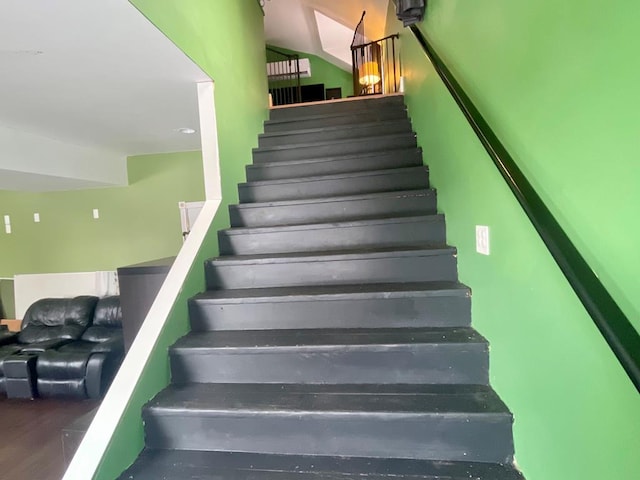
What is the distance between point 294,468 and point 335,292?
723 mm

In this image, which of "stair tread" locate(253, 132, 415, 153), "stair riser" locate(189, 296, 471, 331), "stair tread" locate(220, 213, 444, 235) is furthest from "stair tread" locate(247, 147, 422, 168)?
"stair riser" locate(189, 296, 471, 331)

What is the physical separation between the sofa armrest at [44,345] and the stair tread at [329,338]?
9.92 ft

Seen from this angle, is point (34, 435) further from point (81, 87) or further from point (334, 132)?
point (334, 132)

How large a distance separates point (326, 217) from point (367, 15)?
4106mm

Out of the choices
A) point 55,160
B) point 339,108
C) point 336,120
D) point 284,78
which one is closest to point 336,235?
point 336,120

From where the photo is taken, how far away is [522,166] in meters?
1.01

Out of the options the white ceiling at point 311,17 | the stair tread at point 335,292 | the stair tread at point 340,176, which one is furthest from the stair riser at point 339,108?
the stair tread at point 335,292

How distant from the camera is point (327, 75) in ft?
21.6

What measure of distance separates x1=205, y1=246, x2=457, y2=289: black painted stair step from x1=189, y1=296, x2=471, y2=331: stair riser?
0.67 feet

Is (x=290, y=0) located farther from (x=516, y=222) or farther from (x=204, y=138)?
(x=516, y=222)

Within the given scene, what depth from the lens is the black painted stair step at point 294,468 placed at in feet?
3.69

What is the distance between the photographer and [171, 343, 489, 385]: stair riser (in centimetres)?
136

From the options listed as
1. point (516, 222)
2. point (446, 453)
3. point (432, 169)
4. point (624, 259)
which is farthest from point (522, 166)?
point (432, 169)

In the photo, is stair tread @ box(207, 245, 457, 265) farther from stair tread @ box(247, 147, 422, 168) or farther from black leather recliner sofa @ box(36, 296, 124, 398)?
black leather recliner sofa @ box(36, 296, 124, 398)
